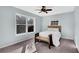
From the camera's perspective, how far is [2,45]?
2654mm

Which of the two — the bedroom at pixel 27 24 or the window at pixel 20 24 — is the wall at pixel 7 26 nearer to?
the bedroom at pixel 27 24

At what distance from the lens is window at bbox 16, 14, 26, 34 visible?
3.71 m

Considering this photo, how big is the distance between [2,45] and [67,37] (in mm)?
4097

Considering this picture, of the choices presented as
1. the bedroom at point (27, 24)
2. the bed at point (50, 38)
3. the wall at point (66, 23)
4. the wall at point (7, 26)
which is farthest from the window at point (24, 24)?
the wall at point (66, 23)

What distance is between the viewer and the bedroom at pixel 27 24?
8.58ft

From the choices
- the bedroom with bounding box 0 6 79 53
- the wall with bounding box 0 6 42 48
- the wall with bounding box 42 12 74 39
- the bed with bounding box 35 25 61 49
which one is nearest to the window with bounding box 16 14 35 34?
the bedroom with bounding box 0 6 79 53

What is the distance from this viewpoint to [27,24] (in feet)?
14.7

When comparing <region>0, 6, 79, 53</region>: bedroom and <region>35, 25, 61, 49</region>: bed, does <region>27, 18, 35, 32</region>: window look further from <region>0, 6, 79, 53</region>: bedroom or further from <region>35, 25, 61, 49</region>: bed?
<region>35, 25, 61, 49</region>: bed

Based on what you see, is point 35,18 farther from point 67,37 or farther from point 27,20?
point 67,37

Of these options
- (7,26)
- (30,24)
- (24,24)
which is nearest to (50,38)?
(7,26)

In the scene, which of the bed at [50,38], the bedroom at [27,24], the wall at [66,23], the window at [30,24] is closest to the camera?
the bedroom at [27,24]

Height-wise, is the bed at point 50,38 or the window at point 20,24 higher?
the window at point 20,24

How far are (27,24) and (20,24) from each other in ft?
2.19
